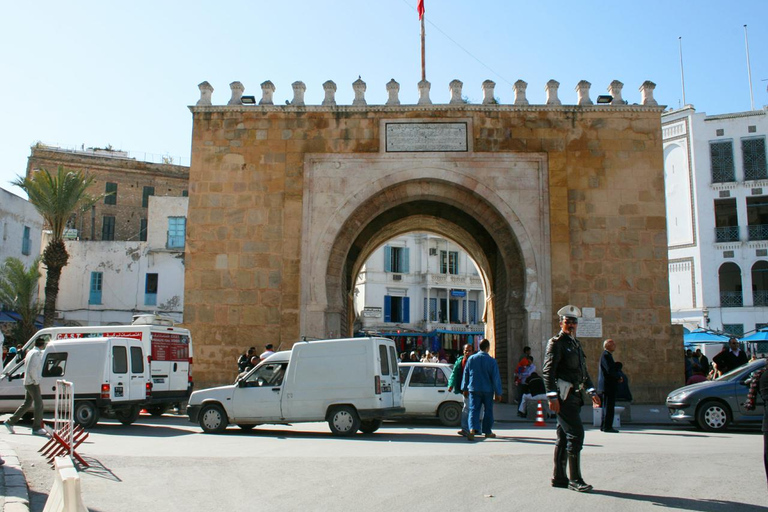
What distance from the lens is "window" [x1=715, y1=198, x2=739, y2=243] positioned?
31.4m

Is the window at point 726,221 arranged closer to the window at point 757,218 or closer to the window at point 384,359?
the window at point 757,218

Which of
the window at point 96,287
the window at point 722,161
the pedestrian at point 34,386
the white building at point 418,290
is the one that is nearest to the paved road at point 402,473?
the pedestrian at point 34,386

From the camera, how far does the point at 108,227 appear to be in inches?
1741

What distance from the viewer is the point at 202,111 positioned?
1781cm

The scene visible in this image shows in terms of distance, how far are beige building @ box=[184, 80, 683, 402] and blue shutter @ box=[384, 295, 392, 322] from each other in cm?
2328

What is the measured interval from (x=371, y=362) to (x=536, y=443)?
2830 mm

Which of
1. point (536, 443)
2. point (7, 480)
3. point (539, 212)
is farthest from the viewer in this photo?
point (539, 212)

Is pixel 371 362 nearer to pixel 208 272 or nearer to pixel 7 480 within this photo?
pixel 7 480

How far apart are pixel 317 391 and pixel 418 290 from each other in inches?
1201

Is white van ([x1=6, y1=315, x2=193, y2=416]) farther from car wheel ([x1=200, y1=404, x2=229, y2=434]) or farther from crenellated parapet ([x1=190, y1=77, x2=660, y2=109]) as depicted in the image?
crenellated parapet ([x1=190, y1=77, x2=660, y2=109])

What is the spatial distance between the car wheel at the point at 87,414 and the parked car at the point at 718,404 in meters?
9.94

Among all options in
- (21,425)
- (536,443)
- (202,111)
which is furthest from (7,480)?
(202,111)

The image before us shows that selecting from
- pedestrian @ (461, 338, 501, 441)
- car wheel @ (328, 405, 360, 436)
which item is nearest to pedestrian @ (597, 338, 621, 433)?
pedestrian @ (461, 338, 501, 441)

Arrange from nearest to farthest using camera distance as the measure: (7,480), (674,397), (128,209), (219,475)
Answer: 1. (7,480)
2. (219,475)
3. (674,397)
4. (128,209)
